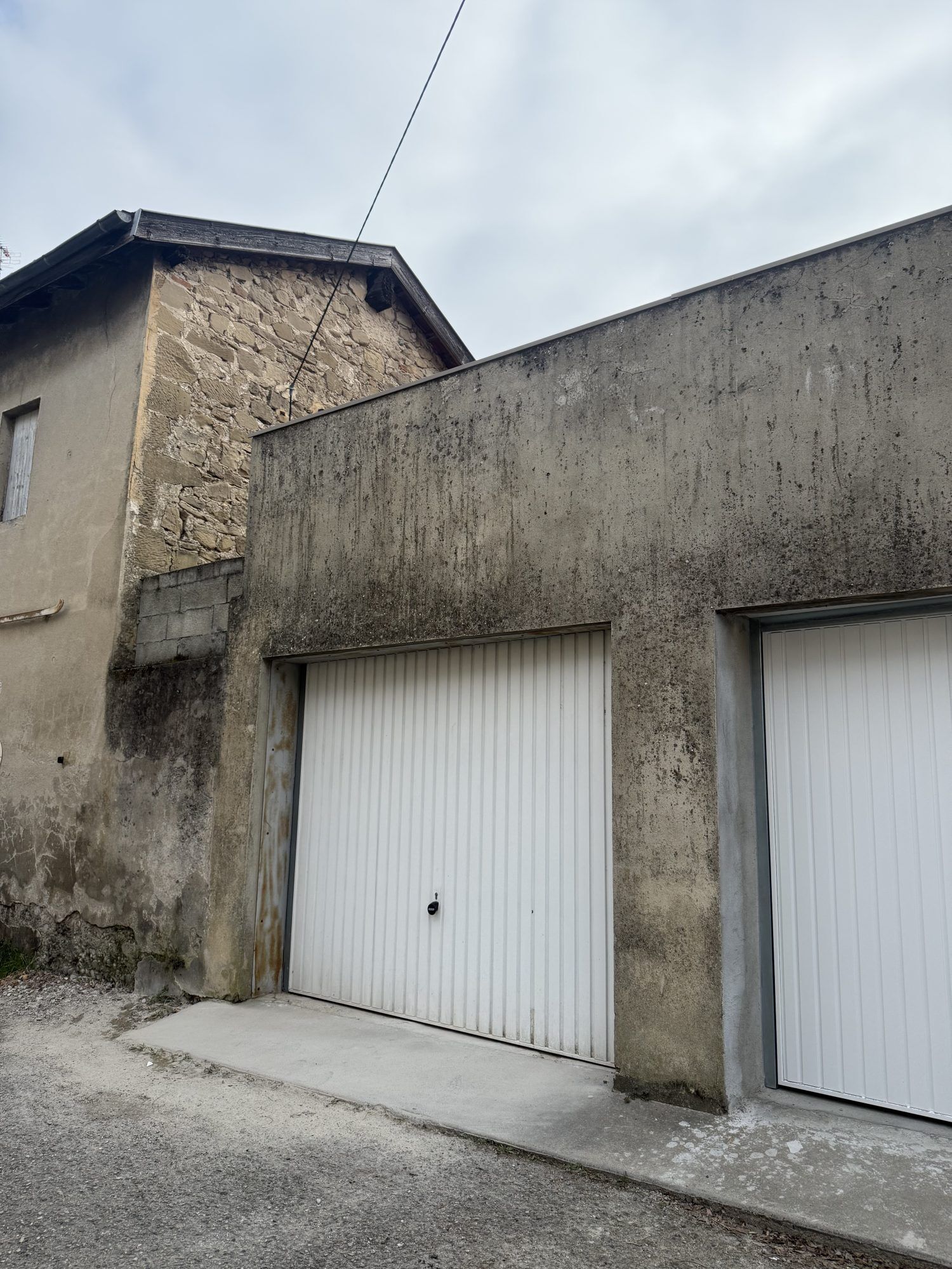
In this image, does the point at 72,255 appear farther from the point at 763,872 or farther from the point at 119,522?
the point at 763,872

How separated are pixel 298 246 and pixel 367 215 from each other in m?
1.31

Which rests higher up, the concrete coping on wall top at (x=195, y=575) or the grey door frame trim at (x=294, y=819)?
the concrete coping on wall top at (x=195, y=575)

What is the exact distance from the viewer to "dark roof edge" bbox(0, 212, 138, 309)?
6.64 m

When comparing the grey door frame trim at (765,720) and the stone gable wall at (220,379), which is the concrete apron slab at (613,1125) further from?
the stone gable wall at (220,379)

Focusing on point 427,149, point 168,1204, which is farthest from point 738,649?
point 427,149

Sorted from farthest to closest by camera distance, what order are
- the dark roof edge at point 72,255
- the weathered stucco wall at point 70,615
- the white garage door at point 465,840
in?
the dark roof edge at point 72,255
the weathered stucco wall at point 70,615
the white garage door at point 465,840

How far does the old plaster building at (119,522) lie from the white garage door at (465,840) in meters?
0.99

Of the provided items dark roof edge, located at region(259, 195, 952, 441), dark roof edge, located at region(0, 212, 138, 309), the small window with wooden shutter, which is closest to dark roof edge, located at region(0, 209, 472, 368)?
dark roof edge, located at region(0, 212, 138, 309)

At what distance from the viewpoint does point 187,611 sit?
20.0 ft

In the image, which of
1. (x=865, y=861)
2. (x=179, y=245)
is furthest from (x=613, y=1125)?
(x=179, y=245)

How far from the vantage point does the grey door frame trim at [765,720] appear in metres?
3.59

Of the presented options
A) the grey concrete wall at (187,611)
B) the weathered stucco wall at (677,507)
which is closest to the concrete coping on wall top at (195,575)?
the grey concrete wall at (187,611)

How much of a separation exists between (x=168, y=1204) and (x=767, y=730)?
3204mm

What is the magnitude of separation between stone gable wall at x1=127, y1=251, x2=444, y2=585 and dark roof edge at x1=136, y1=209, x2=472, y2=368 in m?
0.25
